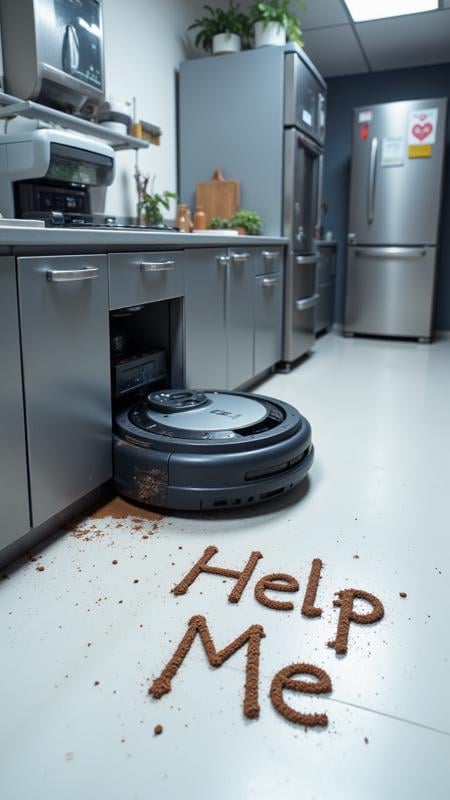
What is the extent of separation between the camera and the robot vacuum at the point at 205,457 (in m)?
1.54

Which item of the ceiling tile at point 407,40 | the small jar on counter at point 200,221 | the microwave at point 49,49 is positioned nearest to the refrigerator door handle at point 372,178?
the ceiling tile at point 407,40

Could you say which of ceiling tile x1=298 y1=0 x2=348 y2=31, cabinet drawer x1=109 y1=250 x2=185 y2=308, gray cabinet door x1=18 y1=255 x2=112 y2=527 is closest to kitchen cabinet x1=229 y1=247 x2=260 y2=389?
cabinet drawer x1=109 y1=250 x2=185 y2=308

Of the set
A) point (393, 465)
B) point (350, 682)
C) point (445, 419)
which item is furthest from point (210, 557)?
point (445, 419)

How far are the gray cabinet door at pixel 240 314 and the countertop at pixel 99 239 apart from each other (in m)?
0.25

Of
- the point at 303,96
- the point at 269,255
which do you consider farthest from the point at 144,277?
the point at 303,96

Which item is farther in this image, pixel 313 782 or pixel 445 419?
pixel 445 419

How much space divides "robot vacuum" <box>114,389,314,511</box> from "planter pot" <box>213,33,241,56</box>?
2471 mm

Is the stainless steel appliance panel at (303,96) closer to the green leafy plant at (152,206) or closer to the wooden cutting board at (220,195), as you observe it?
the wooden cutting board at (220,195)

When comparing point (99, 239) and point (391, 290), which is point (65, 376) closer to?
point (99, 239)

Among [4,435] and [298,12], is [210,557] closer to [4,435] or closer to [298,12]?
[4,435]

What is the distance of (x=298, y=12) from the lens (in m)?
3.79

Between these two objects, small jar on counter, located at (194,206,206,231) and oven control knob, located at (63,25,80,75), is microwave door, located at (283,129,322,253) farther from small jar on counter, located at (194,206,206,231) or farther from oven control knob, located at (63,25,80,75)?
oven control knob, located at (63,25,80,75)

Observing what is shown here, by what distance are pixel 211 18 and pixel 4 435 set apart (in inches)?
132

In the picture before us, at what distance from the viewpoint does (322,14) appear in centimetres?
383
